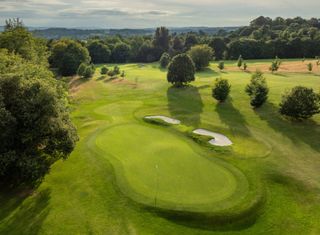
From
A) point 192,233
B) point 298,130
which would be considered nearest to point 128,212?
point 192,233

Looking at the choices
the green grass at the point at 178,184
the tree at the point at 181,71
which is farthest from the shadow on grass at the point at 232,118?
the tree at the point at 181,71

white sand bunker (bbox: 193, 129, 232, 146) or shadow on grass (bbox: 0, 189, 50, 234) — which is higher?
white sand bunker (bbox: 193, 129, 232, 146)

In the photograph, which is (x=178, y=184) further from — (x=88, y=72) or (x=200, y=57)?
(x=200, y=57)

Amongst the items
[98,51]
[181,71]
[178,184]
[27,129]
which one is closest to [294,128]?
[178,184]

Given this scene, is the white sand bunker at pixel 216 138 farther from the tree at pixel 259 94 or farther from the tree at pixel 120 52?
the tree at pixel 120 52

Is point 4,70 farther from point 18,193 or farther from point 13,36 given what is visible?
point 13,36

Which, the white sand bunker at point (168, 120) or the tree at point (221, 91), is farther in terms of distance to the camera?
the tree at point (221, 91)

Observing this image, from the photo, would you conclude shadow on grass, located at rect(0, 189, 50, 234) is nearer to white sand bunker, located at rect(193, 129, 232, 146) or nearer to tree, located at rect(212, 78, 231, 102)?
white sand bunker, located at rect(193, 129, 232, 146)

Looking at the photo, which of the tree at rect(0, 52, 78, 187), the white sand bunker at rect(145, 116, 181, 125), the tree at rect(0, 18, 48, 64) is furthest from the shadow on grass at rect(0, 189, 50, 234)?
the tree at rect(0, 18, 48, 64)
